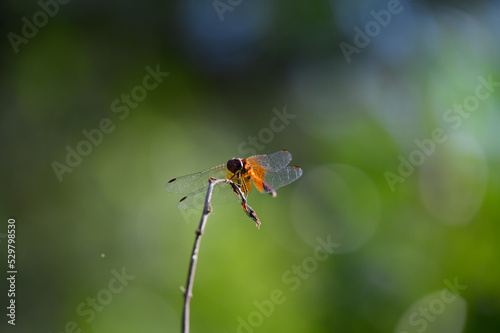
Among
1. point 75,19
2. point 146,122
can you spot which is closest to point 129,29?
point 75,19

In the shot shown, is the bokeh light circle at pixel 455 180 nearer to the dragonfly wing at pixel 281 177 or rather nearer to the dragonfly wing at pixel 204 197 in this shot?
the dragonfly wing at pixel 281 177

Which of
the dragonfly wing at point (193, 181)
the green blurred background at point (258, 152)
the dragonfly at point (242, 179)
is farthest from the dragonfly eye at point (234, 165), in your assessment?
the green blurred background at point (258, 152)

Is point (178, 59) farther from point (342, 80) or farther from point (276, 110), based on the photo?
point (342, 80)

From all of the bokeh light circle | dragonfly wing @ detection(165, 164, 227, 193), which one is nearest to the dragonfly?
dragonfly wing @ detection(165, 164, 227, 193)

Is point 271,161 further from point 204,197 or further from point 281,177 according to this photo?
Answer: point 204,197

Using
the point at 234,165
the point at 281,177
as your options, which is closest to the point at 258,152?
the point at 281,177

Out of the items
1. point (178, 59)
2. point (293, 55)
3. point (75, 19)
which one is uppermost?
point (75, 19)

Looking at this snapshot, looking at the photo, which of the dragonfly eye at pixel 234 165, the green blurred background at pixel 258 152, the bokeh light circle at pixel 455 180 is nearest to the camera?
the dragonfly eye at pixel 234 165
